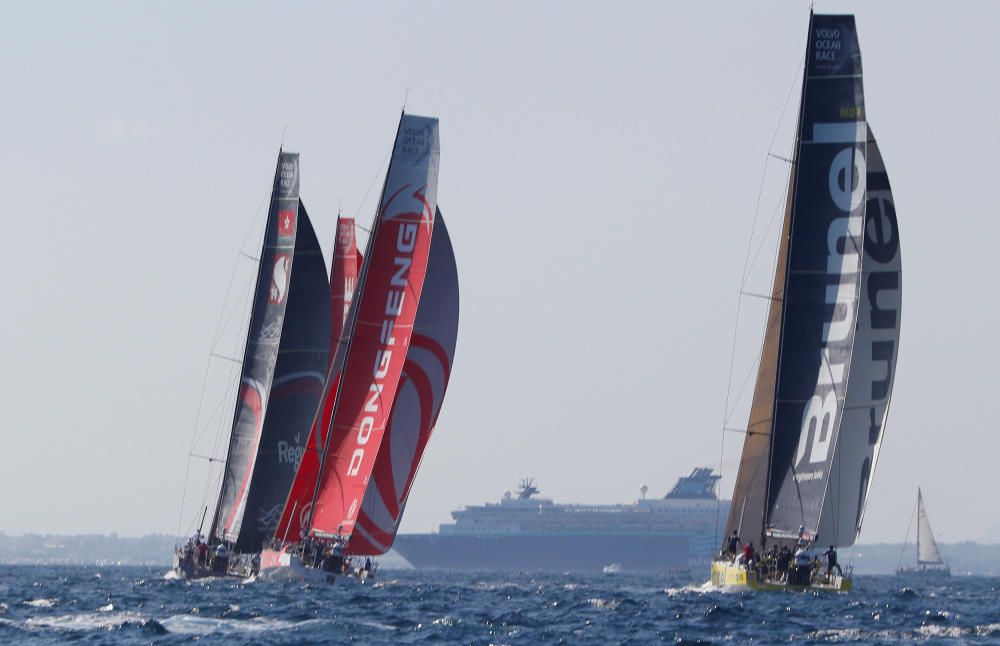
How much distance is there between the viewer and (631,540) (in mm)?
138125

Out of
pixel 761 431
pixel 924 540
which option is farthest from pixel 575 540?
pixel 761 431

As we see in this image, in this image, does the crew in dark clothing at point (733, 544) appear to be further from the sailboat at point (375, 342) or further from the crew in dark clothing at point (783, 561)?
the sailboat at point (375, 342)

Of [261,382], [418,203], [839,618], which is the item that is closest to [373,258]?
[418,203]

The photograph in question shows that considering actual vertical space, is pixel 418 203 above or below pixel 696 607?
above

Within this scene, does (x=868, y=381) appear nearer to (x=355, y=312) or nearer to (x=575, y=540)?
(x=355, y=312)

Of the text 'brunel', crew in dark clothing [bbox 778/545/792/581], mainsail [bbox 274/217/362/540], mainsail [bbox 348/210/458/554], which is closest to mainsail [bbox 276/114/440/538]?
mainsail [bbox 274/217/362/540]

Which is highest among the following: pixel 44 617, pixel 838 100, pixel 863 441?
pixel 838 100

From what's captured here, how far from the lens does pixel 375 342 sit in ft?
125

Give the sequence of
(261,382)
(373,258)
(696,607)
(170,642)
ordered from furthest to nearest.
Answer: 1. (261,382)
2. (373,258)
3. (696,607)
4. (170,642)

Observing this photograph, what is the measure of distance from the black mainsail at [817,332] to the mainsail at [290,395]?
11309 mm

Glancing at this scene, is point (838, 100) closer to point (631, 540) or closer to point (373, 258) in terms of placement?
point (373, 258)

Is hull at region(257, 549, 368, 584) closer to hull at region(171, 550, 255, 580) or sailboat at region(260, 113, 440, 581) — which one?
sailboat at region(260, 113, 440, 581)

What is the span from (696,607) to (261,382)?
15.8 m

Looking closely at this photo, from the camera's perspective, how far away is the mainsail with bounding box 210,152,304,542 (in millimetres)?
42812
